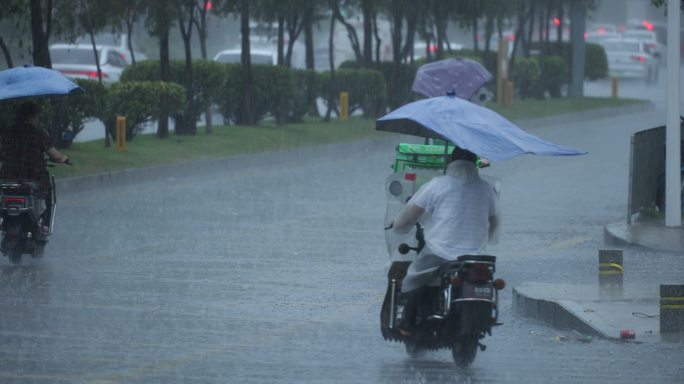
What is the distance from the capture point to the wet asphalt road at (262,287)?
8.94m

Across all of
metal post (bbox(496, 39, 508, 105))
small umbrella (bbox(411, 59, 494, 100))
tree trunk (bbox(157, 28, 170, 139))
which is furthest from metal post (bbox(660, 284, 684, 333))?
metal post (bbox(496, 39, 508, 105))

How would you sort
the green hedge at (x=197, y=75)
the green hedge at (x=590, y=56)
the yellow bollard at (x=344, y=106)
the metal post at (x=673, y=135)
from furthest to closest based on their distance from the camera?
1. the green hedge at (x=590, y=56)
2. the yellow bollard at (x=344, y=106)
3. the green hedge at (x=197, y=75)
4. the metal post at (x=673, y=135)

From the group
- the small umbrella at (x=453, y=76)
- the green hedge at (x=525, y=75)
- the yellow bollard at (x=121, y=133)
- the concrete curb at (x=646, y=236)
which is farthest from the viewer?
the green hedge at (x=525, y=75)

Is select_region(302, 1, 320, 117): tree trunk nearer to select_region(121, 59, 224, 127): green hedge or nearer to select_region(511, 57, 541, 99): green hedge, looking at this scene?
select_region(121, 59, 224, 127): green hedge

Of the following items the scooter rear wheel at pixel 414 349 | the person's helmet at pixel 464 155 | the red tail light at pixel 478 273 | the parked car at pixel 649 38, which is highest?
the person's helmet at pixel 464 155

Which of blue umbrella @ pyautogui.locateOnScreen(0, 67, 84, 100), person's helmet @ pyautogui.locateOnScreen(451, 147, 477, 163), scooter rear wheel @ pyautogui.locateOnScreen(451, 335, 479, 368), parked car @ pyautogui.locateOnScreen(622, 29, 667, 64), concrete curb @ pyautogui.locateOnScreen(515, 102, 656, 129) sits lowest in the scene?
parked car @ pyautogui.locateOnScreen(622, 29, 667, 64)

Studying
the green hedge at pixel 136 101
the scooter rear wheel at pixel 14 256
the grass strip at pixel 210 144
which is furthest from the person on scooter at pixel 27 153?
the green hedge at pixel 136 101

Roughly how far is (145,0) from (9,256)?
14.4 meters

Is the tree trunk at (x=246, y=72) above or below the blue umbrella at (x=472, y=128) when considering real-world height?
below

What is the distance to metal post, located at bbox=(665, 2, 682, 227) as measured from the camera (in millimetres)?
16016

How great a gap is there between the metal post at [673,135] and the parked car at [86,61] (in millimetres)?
22898

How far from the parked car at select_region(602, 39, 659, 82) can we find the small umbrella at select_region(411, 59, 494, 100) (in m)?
38.2

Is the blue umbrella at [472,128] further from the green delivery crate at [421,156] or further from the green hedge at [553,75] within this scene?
the green hedge at [553,75]

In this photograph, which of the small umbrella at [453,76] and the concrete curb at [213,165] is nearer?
the concrete curb at [213,165]
